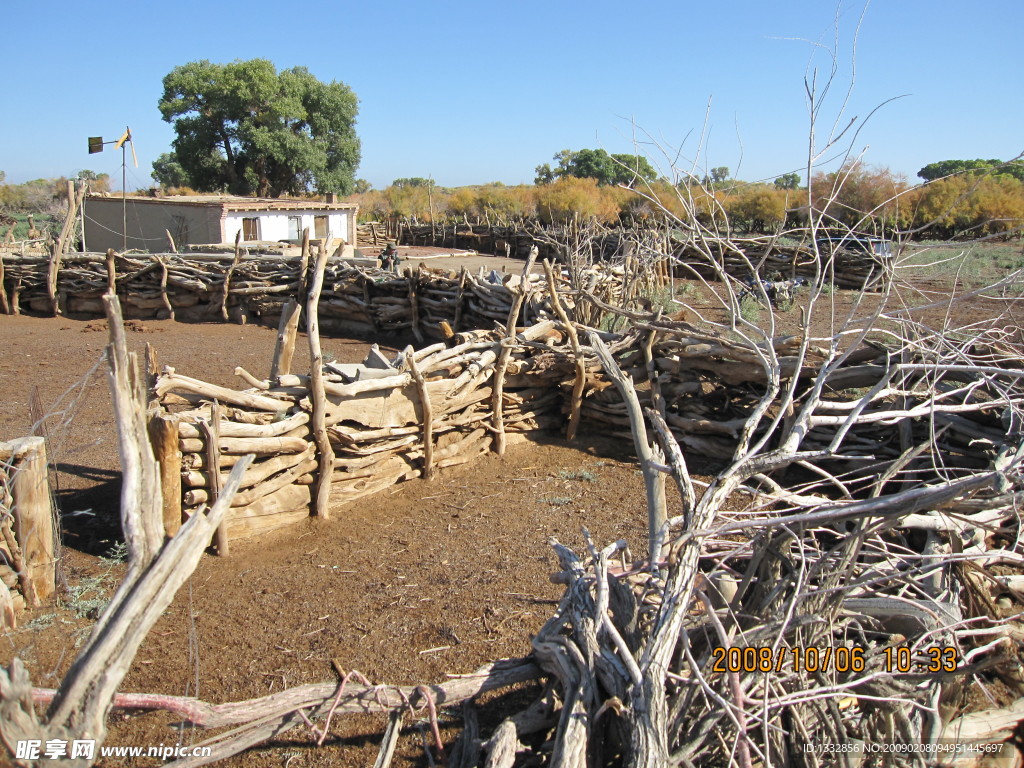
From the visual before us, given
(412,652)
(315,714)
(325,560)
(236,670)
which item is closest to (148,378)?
(325,560)

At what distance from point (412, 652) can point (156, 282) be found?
11.2 m

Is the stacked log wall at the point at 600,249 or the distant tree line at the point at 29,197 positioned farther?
the distant tree line at the point at 29,197

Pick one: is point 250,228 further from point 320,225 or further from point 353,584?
point 353,584

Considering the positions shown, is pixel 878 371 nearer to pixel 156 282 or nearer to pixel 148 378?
pixel 148 378

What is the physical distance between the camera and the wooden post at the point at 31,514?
3590mm

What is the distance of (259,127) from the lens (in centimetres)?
2819

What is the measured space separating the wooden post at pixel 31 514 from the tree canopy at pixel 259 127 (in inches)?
1058

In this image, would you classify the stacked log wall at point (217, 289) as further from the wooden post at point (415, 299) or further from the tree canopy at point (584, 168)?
the tree canopy at point (584, 168)

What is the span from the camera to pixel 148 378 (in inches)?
188

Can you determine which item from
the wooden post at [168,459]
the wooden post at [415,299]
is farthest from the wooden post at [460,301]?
the wooden post at [168,459]

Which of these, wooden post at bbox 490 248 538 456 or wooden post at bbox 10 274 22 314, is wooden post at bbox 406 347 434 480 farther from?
wooden post at bbox 10 274 22 314

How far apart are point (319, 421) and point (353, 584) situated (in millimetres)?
1208

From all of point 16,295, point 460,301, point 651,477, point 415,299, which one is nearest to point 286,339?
point 651,477

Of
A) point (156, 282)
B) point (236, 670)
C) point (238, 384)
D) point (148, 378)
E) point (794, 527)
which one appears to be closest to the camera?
point (794, 527)
